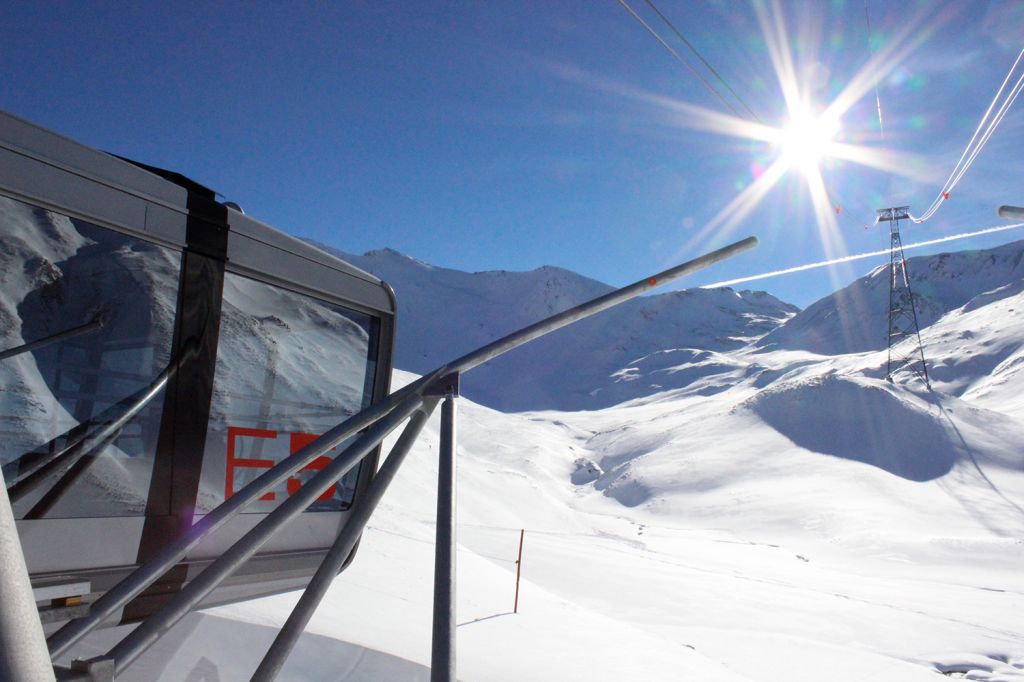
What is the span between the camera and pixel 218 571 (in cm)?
190

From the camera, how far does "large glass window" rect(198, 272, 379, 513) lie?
3.20 metres

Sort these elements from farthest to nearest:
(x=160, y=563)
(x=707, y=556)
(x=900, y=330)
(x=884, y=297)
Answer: (x=884, y=297), (x=900, y=330), (x=707, y=556), (x=160, y=563)

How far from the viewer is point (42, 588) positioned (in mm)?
2303

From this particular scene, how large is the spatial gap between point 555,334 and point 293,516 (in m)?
136

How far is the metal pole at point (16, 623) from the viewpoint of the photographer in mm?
720

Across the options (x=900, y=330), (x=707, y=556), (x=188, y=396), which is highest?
(x=900, y=330)

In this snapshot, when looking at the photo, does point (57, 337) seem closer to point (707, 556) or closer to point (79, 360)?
point (79, 360)

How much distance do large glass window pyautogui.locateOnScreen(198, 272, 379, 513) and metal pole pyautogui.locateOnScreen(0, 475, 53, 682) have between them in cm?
242

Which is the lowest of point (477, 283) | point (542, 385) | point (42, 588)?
point (42, 588)

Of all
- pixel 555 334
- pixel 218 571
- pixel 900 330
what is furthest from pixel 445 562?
pixel 555 334

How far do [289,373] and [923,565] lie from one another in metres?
27.2

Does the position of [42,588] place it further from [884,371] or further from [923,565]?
[884,371]

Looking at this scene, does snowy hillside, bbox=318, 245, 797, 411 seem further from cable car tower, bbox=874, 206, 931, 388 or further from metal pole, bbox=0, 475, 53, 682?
metal pole, bbox=0, 475, 53, 682

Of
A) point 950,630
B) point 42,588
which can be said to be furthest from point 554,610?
point 950,630
